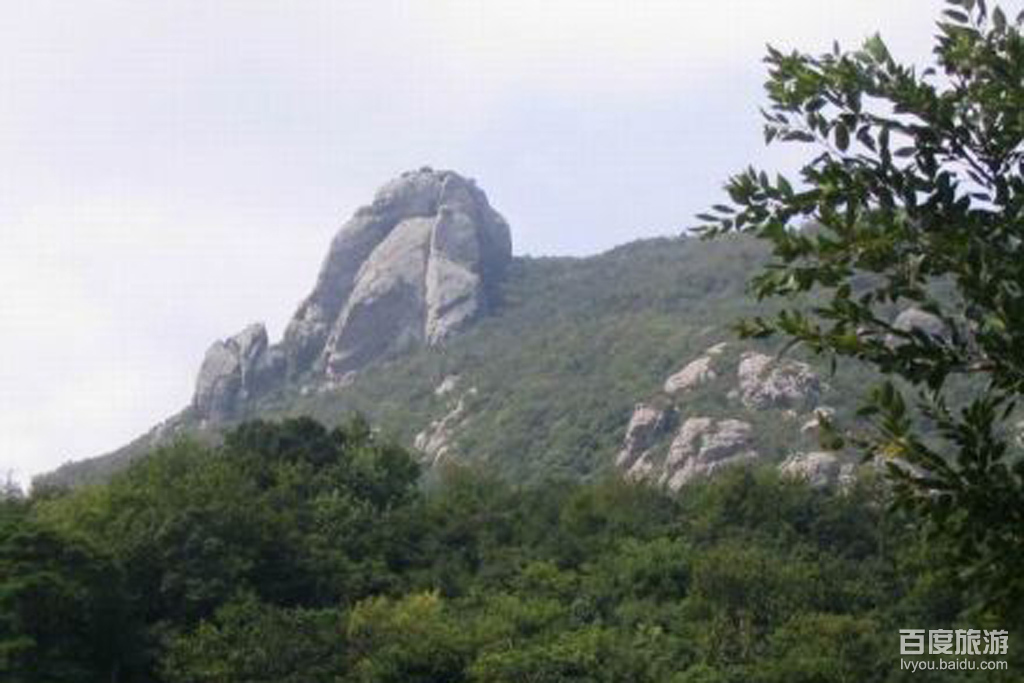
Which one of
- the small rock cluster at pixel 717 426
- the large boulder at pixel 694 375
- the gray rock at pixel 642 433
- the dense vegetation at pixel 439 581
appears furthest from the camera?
the large boulder at pixel 694 375

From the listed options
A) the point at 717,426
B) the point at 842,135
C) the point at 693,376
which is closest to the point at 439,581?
the point at 717,426

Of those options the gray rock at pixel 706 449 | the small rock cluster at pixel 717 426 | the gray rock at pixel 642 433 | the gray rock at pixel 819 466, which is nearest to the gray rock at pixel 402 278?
the small rock cluster at pixel 717 426

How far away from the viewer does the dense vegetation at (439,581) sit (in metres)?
26.9

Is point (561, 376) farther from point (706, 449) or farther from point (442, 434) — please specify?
point (706, 449)

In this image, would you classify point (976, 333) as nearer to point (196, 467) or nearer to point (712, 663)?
point (712, 663)

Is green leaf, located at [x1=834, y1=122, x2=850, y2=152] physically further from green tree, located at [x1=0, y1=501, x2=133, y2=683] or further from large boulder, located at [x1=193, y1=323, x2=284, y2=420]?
large boulder, located at [x1=193, y1=323, x2=284, y2=420]

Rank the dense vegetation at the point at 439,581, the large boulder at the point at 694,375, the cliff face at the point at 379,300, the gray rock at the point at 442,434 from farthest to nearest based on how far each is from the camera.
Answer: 1. the cliff face at the point at 379,300
2. the gray rock at the point at 442,434
3. the large boulder at the point at 694,375
4. the dense vegetation at the point at 439,581

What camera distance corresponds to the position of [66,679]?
85.9 ft

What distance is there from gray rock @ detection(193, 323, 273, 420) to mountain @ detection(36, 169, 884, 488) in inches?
5.4

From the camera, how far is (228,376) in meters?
92.3

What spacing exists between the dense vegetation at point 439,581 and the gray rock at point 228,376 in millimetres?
49669

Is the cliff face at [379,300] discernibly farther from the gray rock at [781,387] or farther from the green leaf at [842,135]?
the green leaf at [842,135]

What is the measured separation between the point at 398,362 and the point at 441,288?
6681 millimetres

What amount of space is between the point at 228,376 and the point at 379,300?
39.0 ft
